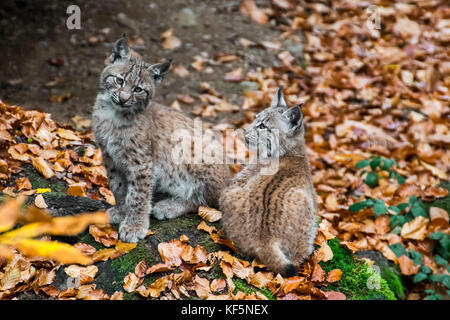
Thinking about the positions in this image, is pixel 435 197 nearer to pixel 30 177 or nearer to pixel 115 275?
pixel 115 275

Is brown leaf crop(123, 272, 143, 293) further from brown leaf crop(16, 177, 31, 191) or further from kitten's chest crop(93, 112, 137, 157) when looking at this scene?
brown leaf crop(16, 177, 31, 191)

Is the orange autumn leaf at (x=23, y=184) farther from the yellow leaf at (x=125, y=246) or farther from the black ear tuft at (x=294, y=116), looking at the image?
the black ear tuft at (x=294, y=116)

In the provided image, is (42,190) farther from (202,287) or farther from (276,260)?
(276,260)

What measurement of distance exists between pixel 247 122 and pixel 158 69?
10.8 ft

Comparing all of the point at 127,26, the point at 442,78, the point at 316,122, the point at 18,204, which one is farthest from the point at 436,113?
the point at 18,204

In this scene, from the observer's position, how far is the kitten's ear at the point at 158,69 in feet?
13.5

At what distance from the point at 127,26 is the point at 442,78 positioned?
20.5 feet

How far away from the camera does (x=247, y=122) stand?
7273 mm

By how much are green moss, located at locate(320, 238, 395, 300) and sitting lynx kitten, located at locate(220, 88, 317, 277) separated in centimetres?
33

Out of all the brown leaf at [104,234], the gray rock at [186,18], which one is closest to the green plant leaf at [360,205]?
the brown leaf at [104,234]

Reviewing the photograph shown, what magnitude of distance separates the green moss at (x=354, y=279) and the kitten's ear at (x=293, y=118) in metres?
1.18

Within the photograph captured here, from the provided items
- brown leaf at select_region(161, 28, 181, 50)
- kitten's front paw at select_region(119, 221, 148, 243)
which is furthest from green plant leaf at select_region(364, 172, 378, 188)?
brown leaf at select_region(161, 28, 181, 50)

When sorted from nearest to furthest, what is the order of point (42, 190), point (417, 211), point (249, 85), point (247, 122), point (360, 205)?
point (42, 190) → point (360, 205) → point (417, 211) → point (247, 122) → point (249, 85)
